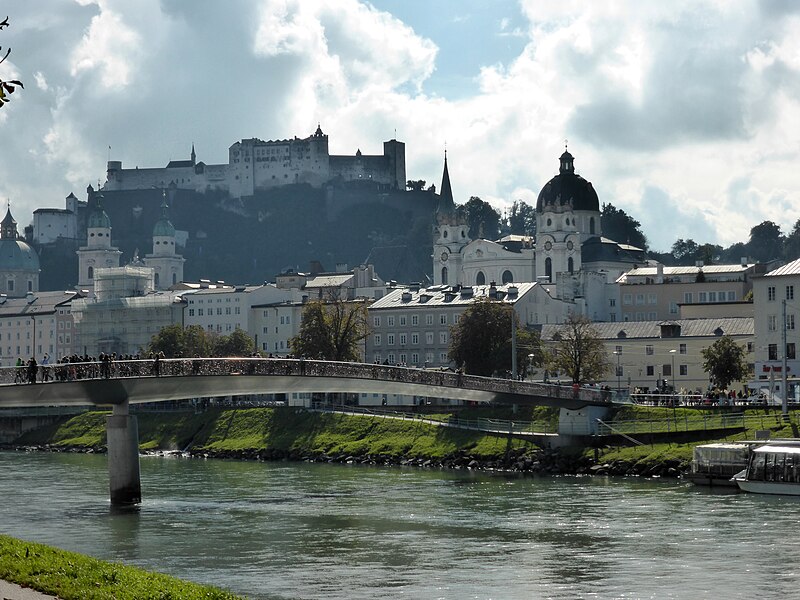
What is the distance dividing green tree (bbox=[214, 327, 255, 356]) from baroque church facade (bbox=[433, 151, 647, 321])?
123 ft

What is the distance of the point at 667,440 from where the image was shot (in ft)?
224

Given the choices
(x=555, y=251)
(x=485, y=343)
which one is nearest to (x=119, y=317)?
(x=555, y=251)

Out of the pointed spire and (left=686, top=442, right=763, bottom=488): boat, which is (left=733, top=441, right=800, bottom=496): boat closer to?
(left=686, top=442, right=763, bottom=488): boat

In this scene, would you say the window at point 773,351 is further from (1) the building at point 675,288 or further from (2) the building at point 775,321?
(1) the building at point 675,288

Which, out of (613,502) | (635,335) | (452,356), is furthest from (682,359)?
(613,502)

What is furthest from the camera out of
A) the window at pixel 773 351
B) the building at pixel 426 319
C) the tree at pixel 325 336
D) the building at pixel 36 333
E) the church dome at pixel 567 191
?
the church dome at pixel 567 191

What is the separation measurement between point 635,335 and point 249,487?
152 ft

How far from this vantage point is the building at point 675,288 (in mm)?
136500

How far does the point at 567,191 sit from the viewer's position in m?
170

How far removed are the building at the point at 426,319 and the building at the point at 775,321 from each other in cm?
3597

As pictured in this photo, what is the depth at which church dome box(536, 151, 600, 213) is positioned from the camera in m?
169

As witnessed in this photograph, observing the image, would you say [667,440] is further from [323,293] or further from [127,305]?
[127,305]

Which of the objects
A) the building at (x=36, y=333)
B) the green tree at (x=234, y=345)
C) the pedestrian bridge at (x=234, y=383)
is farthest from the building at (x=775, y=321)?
the building at (x=36, y=333)

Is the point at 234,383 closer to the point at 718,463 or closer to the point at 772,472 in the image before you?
the point at 718,463
